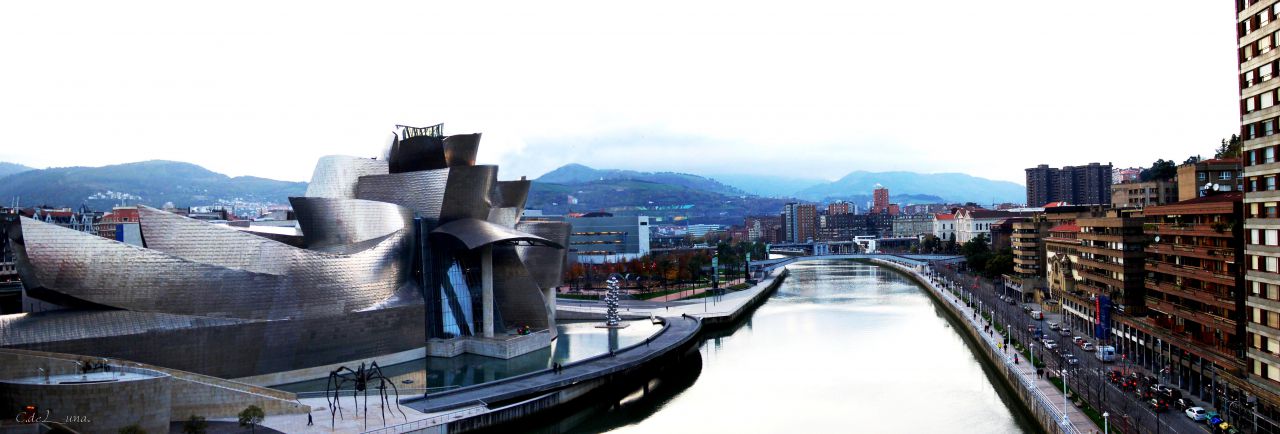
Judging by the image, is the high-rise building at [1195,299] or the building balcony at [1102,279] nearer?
the high-rise building at [1195,299]

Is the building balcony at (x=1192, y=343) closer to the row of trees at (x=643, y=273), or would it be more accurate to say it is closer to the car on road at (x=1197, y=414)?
the car on road at (x=1197, y=414)

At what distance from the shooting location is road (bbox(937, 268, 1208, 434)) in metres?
21.1

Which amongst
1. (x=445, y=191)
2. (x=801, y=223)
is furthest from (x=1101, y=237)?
(x=801, y=223)

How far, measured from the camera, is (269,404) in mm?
23625

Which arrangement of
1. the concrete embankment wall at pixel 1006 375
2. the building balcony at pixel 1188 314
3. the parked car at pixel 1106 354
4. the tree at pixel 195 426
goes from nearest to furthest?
the tree at pixel 195 426, the concrete embankment wall at pixel 1006 375, the building balcony at pixel 1188 314, the parked car at pixel 1106 354

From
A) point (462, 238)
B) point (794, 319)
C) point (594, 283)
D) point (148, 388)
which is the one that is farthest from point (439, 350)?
point (594, 283)

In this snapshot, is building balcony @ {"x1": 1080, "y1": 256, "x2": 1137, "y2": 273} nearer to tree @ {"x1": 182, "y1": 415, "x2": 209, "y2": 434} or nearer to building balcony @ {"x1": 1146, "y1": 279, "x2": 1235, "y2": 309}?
building balcony @ {"x1": 1146, "y1": 279, "x2": 1235, "y2": 309}

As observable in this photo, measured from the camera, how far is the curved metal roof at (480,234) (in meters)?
33.3

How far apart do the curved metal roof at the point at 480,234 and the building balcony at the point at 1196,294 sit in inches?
906

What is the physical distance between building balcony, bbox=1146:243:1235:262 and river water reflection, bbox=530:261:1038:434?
25.1 ft

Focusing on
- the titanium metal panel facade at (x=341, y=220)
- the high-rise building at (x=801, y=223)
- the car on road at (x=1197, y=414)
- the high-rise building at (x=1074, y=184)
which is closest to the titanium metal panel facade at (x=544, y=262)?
the titanium metal panel facade at (x=341, y=220)

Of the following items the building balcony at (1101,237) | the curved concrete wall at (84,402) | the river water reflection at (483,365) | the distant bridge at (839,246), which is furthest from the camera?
the distant bridge at (839,246)

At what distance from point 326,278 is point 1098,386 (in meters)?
26.4

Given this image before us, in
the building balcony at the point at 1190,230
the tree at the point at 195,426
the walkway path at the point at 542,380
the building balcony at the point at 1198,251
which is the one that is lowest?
the walkway path at the point at 542,380
